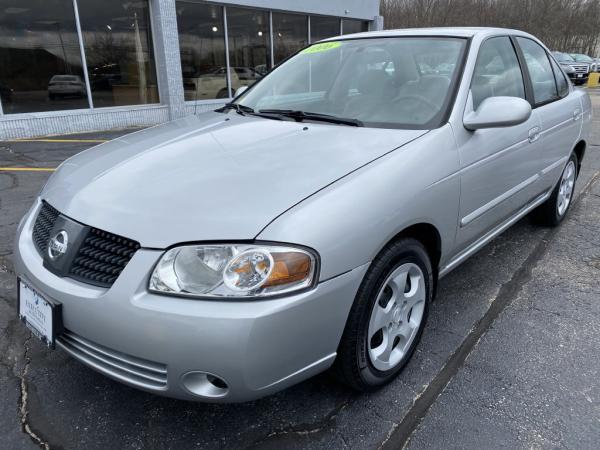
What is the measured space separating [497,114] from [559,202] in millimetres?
2234

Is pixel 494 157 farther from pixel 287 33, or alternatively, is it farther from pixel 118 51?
pixel 287 33

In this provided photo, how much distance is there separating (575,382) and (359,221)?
1.40m

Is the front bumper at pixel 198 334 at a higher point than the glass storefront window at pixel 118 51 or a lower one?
lower

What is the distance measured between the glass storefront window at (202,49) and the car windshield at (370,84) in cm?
774

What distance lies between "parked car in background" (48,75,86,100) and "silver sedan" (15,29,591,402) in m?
7.48

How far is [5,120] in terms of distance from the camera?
27.4 ft

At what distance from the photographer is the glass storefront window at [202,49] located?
10438 mm

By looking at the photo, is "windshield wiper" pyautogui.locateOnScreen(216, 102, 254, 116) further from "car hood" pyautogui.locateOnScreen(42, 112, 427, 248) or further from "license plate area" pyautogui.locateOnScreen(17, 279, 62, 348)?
"license plate area" pyautogui.locateOnScreen(17, 279, 62, 348)

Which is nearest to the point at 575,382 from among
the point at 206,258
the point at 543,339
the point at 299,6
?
the point at 543,339

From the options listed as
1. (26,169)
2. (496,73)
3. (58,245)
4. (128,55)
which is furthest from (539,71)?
(128,55)

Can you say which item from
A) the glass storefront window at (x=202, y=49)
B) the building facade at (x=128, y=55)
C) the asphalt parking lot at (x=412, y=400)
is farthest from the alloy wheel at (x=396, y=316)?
the glass storefront window at (x=202, y=49)

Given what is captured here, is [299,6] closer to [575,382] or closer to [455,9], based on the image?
[575,382]

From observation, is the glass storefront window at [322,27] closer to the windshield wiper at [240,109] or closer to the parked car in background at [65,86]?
the parked car in background at [65,86]

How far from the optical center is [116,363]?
5.68 ft
